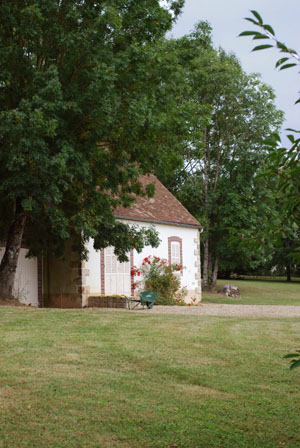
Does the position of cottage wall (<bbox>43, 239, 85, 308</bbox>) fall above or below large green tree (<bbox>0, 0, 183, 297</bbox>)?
below

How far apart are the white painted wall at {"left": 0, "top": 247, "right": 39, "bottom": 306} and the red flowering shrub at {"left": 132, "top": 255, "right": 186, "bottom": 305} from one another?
3561 millimetres

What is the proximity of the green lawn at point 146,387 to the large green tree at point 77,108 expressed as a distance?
141 inches

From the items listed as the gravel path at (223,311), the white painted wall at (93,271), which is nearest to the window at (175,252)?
the white painted wall at (93,271)

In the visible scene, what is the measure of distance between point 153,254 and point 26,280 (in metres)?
4.94

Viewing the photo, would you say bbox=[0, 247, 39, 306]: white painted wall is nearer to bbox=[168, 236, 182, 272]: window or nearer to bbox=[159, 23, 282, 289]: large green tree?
bbox=[168, 236, 182, 272]: window

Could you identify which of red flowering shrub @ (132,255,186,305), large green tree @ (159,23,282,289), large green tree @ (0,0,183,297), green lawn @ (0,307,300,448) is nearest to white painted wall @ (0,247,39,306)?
large green tree @ (0,0,183,297)

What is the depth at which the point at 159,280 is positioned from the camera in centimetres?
1892

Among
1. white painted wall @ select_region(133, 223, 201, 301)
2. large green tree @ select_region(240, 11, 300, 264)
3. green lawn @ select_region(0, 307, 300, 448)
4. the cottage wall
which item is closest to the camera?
large green tree @ select_region(240, 11, 300, 264)

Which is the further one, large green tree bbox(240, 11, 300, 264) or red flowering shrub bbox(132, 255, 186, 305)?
red flowering shrub bbox(132, 255, 186, 305)

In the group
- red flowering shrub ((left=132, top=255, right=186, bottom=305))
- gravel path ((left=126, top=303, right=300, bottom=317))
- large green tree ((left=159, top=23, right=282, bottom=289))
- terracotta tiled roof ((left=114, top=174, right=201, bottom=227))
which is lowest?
gravel path ((left=126, top=303, right=300, bottom=317))

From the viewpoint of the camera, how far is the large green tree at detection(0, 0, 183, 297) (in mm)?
11273

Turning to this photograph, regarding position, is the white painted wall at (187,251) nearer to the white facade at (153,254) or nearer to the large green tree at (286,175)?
the white facade at (153,254)

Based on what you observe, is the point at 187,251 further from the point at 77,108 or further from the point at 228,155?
the point at 77,108

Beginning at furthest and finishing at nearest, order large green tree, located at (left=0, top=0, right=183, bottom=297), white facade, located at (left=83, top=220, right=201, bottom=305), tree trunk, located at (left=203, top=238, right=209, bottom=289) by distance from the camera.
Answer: tree trunk, located at (left=203, top=238, right=209, bottom=289)
white facade, located at (left=83, top=220, right=201, bottom=305)
large green tree, located at (left=0, top=0, right=183, bottom=297)
